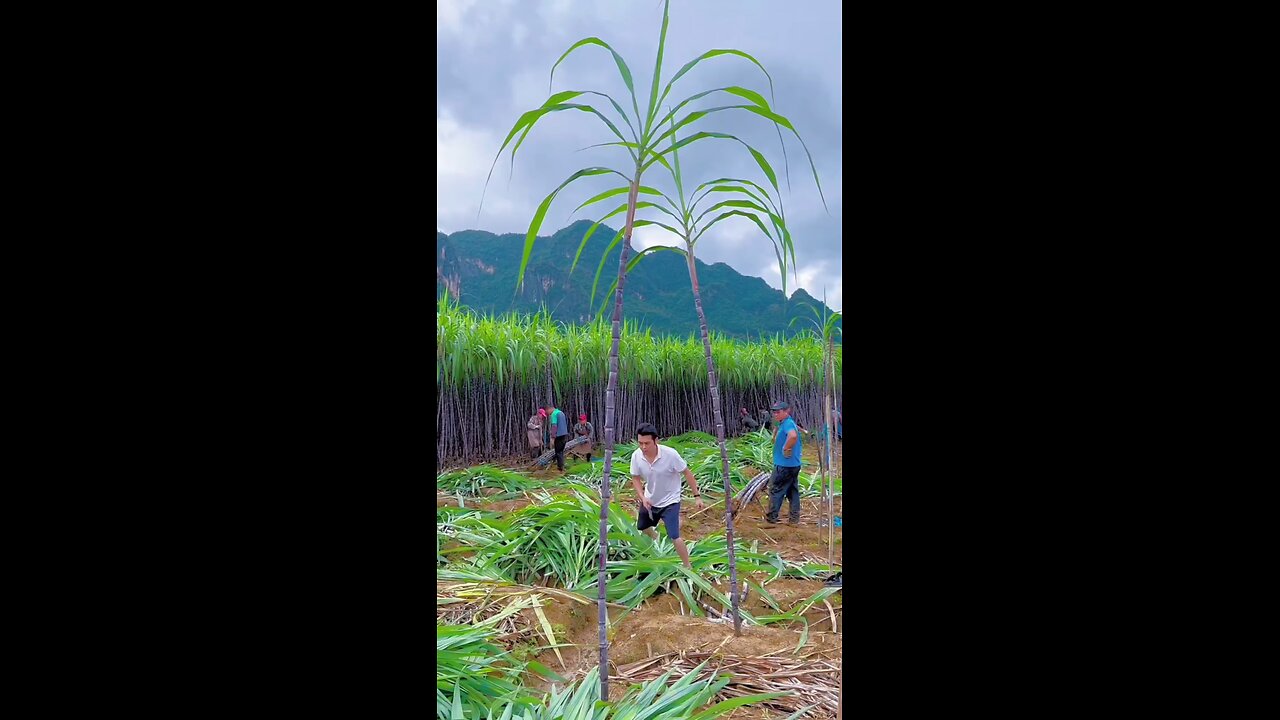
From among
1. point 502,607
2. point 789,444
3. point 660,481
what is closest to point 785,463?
point 789,444

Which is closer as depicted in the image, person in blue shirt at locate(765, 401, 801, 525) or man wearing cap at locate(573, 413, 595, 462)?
person in blue shirt at locate(765, 401, 801, 525)

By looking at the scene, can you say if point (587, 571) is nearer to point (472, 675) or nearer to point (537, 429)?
point (472, 675)

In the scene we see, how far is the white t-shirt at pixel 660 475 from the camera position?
2822mm

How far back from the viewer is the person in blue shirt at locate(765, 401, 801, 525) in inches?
172

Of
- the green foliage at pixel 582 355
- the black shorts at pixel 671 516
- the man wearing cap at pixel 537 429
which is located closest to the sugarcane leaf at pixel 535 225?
the black shorts at pixel 671 516

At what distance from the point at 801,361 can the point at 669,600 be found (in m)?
7.68

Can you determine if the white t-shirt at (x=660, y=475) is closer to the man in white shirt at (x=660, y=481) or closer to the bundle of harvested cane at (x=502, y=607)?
the man in white shirt at (x=660, y=481)

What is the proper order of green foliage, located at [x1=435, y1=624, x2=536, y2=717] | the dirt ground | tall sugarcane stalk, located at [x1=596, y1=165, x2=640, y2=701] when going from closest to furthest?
1. tall sugarcane stalk, located at [x1=596, y1=165, x2=640, y2=701]
2. green foliage, located at [x1=435, y1=624, x2=536, y2=717]
3. the dirt ground

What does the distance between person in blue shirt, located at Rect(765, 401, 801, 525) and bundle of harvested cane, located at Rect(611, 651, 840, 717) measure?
94.7 inches

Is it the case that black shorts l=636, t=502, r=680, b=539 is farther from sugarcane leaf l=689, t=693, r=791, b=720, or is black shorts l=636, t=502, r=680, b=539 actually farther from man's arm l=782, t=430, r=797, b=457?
man's arm l=782, t=430, r=797, b=457

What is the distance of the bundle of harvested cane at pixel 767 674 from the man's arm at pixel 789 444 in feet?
7.69

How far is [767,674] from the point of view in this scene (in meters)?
1.90

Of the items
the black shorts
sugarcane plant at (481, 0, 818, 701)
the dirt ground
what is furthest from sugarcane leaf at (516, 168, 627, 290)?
the black shorts

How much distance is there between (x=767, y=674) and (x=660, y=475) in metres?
1.09
